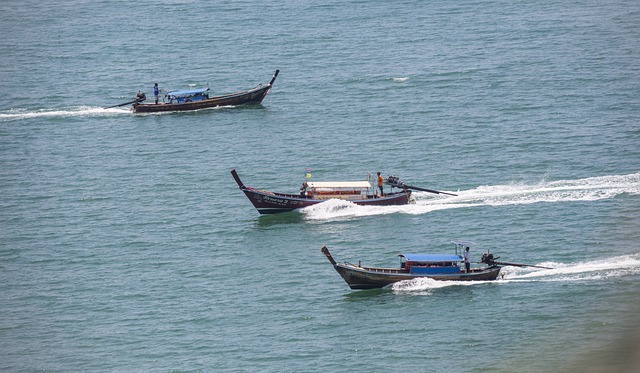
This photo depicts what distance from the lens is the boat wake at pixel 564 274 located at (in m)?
68.3

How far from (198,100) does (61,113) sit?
58.6ft

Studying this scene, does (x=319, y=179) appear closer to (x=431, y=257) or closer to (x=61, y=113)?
(x=431, y=257)

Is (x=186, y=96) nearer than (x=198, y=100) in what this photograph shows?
→ No

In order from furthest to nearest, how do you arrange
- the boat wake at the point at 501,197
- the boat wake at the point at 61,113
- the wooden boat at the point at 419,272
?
the boat wake at the point at 61,113
the boat wake at the point at 501,197
the wooden boat at the point at 419,272

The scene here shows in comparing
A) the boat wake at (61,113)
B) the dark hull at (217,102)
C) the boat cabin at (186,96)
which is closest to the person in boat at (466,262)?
the dark hull at (217,102)

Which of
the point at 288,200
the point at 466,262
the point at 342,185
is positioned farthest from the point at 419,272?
the point at 288,200

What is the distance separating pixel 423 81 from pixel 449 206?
46383mm

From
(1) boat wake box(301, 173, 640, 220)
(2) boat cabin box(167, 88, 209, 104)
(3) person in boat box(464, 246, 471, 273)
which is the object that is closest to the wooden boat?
(3) person in boat box(464, 246, 471, 273)

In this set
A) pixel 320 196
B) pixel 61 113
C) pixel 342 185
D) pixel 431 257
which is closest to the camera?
pixel 431 257

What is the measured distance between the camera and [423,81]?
129625 millimetres

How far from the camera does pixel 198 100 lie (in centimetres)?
12550

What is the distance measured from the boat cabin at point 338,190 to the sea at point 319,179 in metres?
0.89

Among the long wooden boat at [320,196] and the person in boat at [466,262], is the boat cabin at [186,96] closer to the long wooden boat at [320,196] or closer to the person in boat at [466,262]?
the long wooden boat at [320,196]

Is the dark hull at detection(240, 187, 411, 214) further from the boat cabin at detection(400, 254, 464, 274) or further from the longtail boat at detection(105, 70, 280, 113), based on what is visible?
the longtail boat at detection(105, 70, 280, 113)
